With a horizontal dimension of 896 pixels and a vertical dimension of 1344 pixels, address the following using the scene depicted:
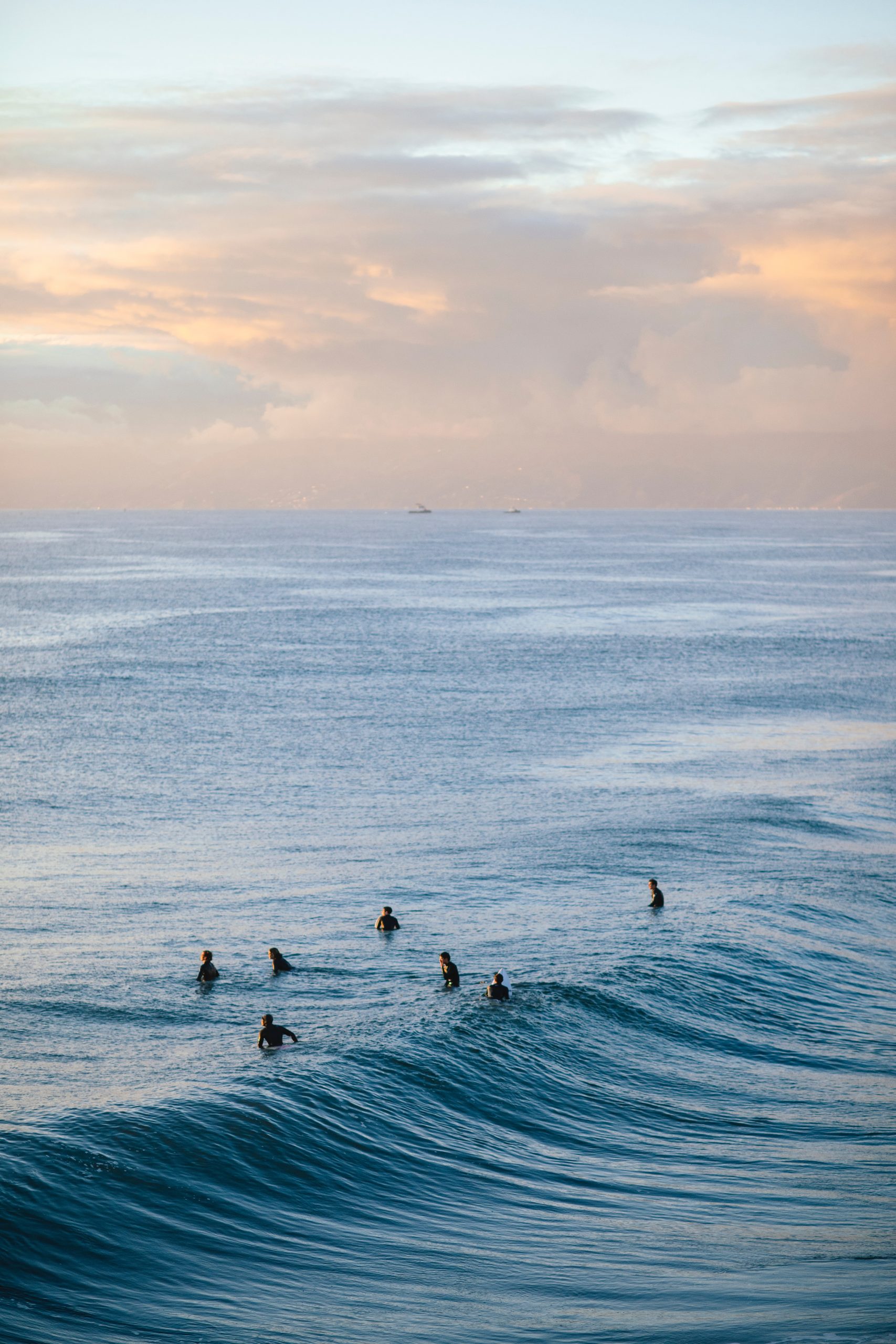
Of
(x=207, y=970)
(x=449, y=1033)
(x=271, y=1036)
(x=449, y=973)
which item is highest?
(x=449, y=973)

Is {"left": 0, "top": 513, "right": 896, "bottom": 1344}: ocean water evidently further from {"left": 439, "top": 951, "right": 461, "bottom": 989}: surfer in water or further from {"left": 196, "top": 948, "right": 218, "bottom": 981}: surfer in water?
{"left": 439, "top": 951, "right": 461, "bottom": 989}: surfer in water

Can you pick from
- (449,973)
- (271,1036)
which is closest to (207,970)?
(271,1036)

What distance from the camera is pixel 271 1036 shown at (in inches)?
1229

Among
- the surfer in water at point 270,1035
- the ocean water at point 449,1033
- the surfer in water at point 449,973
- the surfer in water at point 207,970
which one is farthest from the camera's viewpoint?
the surfer in water at point 207,970

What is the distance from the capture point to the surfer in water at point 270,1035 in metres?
31.2

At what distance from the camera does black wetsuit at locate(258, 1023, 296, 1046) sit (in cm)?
3117

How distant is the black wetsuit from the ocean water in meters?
0.41

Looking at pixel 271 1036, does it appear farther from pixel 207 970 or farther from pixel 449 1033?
pixel 207 970

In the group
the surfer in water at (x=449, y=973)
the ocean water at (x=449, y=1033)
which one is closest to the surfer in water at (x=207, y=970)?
the ocean water at (x=449, y=1033)

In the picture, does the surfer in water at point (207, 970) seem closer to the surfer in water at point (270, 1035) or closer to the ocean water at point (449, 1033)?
the ocean water at point (449, 1033)

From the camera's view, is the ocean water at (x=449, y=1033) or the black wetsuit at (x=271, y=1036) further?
the black wetsuit at (x=271, y=1036)

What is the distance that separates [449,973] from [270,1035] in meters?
6.96

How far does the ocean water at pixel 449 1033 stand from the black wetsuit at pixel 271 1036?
0.41 metres

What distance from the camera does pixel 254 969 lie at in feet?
126
